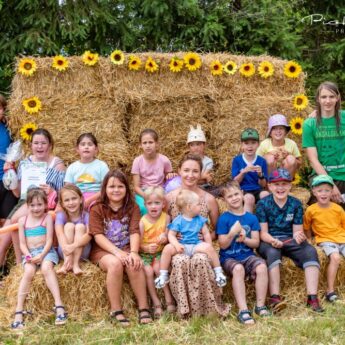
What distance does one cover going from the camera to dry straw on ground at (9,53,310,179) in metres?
5.91

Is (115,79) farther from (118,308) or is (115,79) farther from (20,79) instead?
(118,308)

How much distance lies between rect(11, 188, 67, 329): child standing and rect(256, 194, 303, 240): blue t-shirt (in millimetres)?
1766

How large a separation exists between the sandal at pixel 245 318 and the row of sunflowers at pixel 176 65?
314 centimetres

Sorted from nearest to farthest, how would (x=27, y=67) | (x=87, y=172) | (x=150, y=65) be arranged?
(x=87, y=172)
(x=27, y=67)
(x=150, y=65)

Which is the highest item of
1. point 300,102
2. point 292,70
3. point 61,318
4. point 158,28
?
point 158,28

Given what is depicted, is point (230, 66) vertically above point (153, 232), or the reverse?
point (230, 66)

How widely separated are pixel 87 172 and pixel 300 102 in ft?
9.07

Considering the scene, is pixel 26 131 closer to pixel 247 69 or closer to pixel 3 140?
pixel 3 140

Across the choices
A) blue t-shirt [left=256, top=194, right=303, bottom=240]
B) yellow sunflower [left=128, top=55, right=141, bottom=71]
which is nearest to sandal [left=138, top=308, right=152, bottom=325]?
blue t-shirt [left=256, top=194, right=303, bottom=240]

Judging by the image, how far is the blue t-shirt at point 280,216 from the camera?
Answer: 177 inches

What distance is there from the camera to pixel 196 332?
146 inches

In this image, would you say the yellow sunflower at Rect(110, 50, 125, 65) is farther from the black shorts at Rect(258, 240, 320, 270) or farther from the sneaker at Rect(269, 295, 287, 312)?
the sneaker at Rect(269, 295, 287, 312)

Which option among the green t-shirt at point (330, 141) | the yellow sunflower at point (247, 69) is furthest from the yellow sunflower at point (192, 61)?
the green t-shirt at point (330, 141)

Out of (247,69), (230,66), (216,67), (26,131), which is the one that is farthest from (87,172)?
(247,69)
